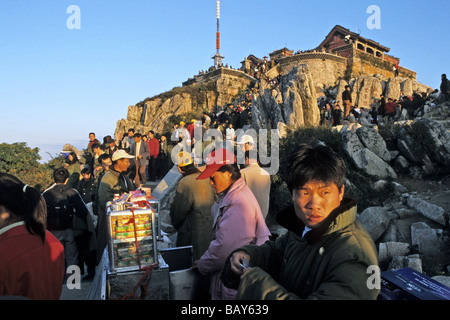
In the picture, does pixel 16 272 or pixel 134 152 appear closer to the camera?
pixel 16 272

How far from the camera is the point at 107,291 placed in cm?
258

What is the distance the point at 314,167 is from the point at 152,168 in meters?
12.2

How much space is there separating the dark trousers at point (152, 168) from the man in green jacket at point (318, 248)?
37.9 feet

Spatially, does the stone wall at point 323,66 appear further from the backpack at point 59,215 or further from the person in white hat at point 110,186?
the backpack at point 59,215

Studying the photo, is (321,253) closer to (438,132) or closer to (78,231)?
(78,231)

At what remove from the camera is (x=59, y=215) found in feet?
14.5

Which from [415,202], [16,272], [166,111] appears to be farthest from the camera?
[166,111]

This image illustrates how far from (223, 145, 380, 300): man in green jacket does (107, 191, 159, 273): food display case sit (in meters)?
1.34

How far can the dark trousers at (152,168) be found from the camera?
506 inches

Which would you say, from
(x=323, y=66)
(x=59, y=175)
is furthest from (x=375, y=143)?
(x=323, y=66)

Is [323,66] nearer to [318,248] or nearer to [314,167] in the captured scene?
[314,167]
